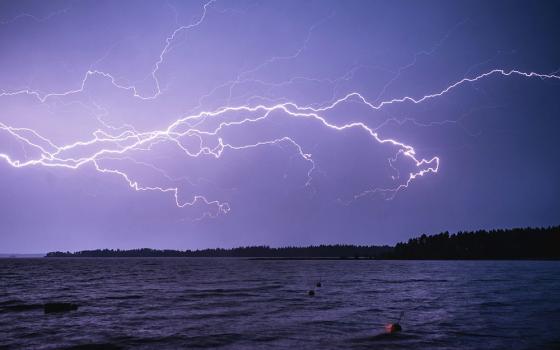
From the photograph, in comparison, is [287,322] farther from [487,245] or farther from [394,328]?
[487,245]

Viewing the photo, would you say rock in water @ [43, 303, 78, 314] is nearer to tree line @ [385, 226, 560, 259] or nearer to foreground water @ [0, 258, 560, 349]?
foreground water @ [0, 258, 560, 349]

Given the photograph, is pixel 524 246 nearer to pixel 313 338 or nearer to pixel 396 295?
pixel 396 295

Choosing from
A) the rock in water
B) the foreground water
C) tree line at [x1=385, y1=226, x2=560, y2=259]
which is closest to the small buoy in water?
the foreground water

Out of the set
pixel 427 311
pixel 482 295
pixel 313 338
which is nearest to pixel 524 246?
pixel 482 295

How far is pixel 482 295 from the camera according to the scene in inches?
1453

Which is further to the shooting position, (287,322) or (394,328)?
(287,322)

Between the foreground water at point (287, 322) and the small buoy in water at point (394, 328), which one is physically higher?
the small buoy in water at point (394, 328)

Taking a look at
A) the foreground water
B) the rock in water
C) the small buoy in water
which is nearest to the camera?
the foreground water

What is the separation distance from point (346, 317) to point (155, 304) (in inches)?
581

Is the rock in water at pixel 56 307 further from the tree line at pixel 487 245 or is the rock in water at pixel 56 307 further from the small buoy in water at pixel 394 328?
the tree line at pixel 487 245

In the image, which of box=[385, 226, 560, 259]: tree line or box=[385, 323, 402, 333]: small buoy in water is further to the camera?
box=[385, 226, 560, 259]: tree line

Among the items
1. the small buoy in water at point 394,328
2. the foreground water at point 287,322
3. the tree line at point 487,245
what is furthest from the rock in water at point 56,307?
the tree line at point 487,245

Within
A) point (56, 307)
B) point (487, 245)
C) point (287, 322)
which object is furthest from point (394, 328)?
point (487, 245)

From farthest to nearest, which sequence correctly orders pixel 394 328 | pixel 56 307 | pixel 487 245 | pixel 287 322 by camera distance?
pixel 487 245
pixel 56 307
pixel 287 322
pixel 394 328
